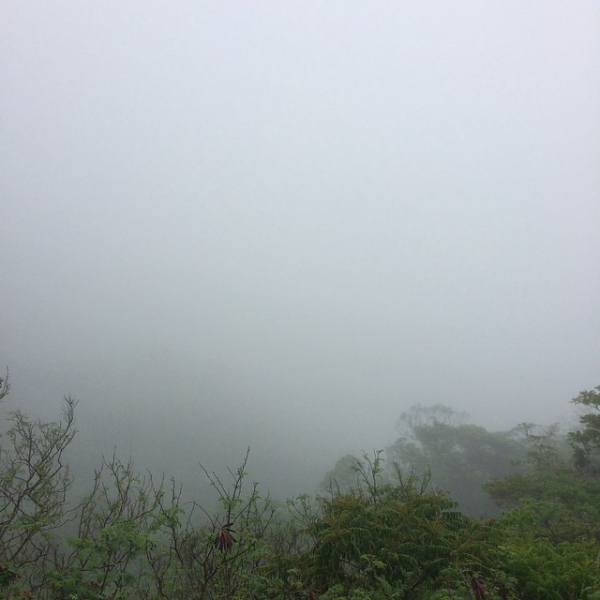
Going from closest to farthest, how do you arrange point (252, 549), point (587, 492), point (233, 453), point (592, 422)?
point (252, 549), point (587, 492), point (592, 422), point (233, 453)

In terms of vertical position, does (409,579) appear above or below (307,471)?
below

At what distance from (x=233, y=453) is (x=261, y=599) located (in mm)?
75632

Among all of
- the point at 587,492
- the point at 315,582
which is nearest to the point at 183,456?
the point at 587,492

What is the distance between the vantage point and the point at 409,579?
523cm

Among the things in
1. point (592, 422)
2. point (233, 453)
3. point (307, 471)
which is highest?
point (233, 453)

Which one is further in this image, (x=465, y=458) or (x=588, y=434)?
(x=465, y=458)

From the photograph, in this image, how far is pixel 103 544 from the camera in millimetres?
4574

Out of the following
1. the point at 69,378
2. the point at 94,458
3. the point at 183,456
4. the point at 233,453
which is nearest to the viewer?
the point at 94,458

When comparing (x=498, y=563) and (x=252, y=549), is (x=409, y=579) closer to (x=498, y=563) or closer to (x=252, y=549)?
(x=498, y=563)

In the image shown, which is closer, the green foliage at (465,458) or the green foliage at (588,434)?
the green foliage at (588,434)

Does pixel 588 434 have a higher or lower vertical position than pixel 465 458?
Answer: lower

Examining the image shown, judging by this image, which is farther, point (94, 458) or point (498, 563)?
point (94, 458)

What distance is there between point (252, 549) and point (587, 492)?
2058cm

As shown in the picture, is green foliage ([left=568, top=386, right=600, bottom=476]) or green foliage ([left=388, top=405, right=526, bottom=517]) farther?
green foliage ([left=388, top=405, right=526, bottom=517])
